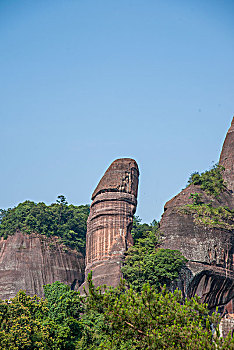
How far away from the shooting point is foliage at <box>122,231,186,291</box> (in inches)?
A: 1271

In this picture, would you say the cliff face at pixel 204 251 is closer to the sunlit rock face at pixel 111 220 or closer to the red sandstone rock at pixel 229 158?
the sunlit rock face at pixel 111 220

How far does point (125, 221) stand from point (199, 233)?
4.42 metres

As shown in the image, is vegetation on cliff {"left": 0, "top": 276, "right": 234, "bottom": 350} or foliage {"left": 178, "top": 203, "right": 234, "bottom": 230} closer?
vegetation on cliff {"left": 0, "top": 276, "right": 234, "bottom": 350}

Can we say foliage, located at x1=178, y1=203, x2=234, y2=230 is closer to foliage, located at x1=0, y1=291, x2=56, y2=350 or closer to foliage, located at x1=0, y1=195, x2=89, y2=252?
foliage, located at x1=0, y1=195, x2=89, y2=252

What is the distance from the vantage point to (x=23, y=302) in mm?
26000

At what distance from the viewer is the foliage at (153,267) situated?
3228cm

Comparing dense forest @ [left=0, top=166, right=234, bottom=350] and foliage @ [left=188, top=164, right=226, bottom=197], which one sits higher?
foliage @ [left=188, top=164, right=226, bottom=197]

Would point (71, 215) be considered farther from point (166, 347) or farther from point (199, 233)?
point (166, 347)

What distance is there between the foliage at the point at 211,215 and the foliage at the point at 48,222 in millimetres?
10535

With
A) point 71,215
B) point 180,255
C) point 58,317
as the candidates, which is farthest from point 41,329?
point 71,215

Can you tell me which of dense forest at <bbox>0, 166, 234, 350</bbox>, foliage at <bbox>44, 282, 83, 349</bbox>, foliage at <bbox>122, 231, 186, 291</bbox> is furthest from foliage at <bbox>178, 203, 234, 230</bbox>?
foliage at <bbox>44, 282, 83, 349</bbox>

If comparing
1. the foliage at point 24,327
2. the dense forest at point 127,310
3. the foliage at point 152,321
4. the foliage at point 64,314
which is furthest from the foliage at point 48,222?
the foliage at point 152,321

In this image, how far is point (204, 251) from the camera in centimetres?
3394

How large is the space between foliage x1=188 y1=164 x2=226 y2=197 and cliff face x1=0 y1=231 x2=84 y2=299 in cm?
1037
